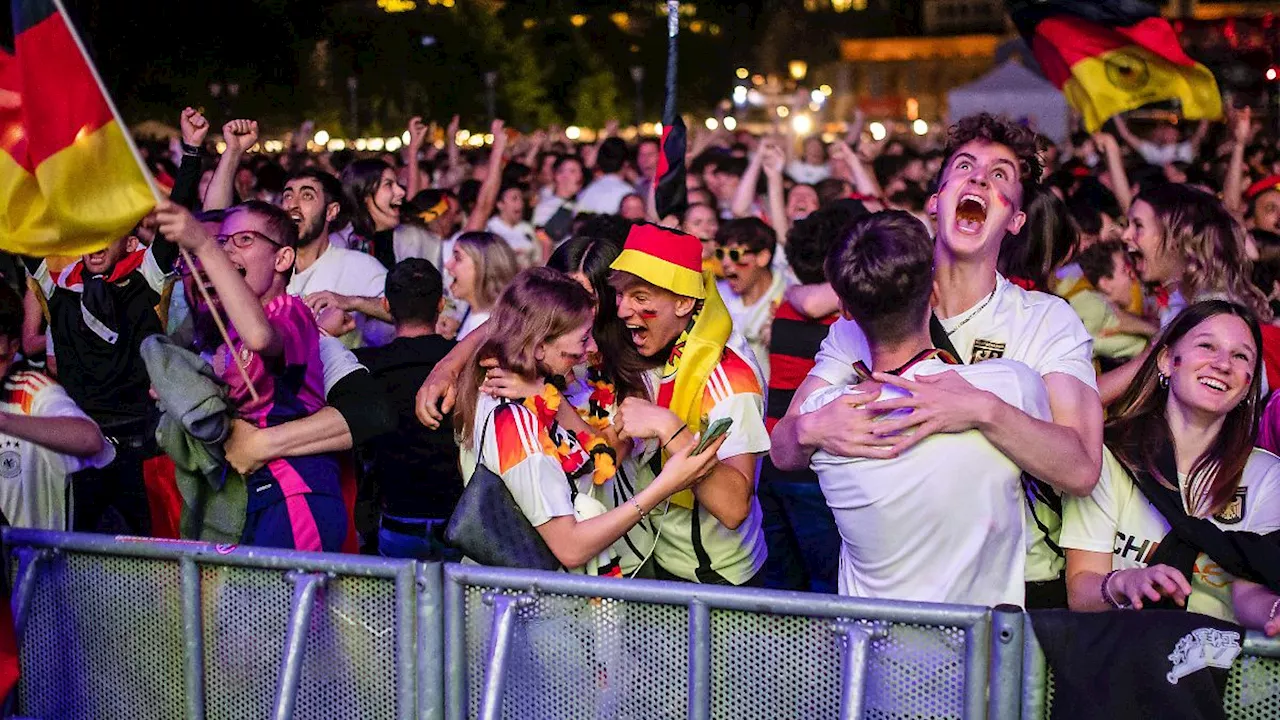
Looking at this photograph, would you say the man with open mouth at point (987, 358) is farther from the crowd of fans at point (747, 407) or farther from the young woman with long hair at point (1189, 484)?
the young woman with long hair at point (1189, 484)

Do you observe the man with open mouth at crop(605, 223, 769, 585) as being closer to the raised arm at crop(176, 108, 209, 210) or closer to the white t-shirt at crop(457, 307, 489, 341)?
the white t-shirt at crop(457, 307, 489, 341)

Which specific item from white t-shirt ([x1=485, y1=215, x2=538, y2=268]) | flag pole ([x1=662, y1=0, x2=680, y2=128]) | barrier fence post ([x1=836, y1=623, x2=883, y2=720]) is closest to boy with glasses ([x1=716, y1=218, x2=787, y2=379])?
flag pole ([x1=662, y1=0, x2=680, y2=128])

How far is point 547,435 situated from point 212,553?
0.95 meters

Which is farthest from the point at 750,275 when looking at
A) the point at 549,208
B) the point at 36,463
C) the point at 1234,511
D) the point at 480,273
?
the point at 549,208

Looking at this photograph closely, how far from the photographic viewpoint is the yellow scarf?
167 inches

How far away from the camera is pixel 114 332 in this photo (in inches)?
A: 264

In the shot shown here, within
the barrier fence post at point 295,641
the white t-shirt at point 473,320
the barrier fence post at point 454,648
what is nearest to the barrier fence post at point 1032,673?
the barrier fence post at point 454,648

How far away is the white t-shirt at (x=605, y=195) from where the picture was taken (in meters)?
12.6

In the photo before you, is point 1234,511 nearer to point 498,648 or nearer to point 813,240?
point 498,648

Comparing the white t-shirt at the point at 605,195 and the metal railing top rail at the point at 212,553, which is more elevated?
the white t-shirt at the point at 605,195

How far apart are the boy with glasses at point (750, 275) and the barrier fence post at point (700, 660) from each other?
408 cm

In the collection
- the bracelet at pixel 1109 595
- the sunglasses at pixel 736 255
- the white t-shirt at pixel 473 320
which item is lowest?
the bracelet at pixel 1109 595

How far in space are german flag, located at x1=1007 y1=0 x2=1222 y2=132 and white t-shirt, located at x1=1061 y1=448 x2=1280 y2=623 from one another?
3897 mm

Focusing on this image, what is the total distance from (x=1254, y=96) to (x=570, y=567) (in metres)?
58.7
